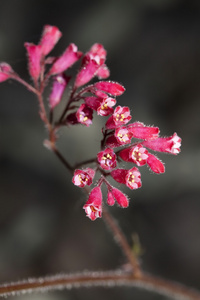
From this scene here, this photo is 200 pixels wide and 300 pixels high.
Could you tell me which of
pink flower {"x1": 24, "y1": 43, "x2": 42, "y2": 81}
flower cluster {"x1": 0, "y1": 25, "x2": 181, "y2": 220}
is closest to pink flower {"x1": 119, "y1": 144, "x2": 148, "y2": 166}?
flower cluster {"x1": 0, "y1": 25, "x2": 181, "y2": 220}

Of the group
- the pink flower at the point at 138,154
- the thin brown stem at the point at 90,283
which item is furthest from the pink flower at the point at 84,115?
the thin brown stem at the point at 90,283

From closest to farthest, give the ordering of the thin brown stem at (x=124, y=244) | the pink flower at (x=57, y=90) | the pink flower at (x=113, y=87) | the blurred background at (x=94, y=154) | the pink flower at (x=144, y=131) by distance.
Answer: the pink flower at (x=144, y=131)
the pink flower at (x=113, y=87)
the pink flower at (x=57, y=90)
the thin brown stem at (x=124, y=244)
the blurred background at (x=94, y=154)

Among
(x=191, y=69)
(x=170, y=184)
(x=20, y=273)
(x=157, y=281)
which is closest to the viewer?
(x=157, y=281)

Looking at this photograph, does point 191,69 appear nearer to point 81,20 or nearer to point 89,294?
point 81,20

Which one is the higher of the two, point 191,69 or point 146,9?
point 146,9

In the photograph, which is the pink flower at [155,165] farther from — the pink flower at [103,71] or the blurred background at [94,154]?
the blurred background at [94,154]

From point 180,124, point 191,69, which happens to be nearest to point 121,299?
point 180,124
